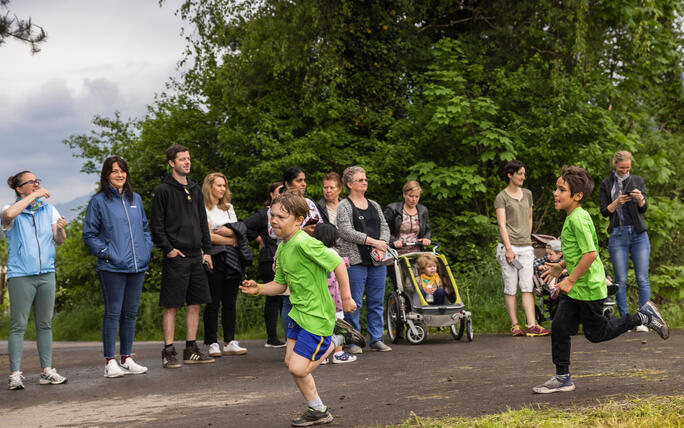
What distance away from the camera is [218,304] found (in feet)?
30.9

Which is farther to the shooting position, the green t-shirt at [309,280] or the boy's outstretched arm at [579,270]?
the boy's outstretched arm at [579,270]

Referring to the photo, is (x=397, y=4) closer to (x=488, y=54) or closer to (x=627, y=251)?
(x=488, y=54)

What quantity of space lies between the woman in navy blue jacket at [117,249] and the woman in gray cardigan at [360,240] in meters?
2.37

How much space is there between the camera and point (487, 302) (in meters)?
12.2

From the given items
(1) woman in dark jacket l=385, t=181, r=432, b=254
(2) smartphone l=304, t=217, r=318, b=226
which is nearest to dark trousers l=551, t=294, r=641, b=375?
(2) smartphone l=304, t=217, r=318, b=226

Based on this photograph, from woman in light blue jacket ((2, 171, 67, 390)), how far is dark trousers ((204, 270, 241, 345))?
2.16 m

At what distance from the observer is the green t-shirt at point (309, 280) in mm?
5348

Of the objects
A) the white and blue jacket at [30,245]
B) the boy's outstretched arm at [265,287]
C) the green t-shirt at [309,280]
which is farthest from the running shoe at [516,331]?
the white and blue jacket at [30,245]

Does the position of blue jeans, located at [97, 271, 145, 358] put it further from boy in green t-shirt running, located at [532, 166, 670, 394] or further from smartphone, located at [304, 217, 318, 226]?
boy in green t-shirt running, located at [532, 166, 670, 394]

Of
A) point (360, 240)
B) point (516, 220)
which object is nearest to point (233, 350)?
point (360, 240)

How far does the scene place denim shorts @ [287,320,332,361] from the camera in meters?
5.24

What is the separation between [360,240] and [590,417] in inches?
176

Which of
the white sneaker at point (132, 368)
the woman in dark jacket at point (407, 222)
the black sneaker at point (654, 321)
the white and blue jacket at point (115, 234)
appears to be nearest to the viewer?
the black sneaker at point (654, 321)

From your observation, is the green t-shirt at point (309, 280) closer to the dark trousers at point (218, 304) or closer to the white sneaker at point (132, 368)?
the white sneaker at point (132, 368)
